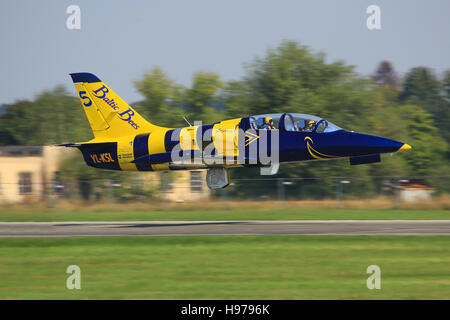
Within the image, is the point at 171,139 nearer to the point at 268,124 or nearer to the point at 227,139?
the point at 227,139

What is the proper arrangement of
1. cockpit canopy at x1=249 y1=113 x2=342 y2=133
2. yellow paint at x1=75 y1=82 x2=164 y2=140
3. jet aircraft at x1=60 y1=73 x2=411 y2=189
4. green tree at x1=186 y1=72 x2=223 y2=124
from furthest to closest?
green tree at x1=186 y1=72 x2=223 y2=124, yellow paint at x1=75 y1=82 x2=164 y2=140, cockpit canopy at x1=249 y1=113 x2=342 y2=133, jet aircraft at x1=60 y1=73 x2=411 y2=189

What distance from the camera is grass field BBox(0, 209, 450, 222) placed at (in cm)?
2877

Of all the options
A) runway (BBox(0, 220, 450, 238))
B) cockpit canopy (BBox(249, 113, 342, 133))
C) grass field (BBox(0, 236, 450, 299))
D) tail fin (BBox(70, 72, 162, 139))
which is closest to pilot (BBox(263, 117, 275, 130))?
cockpit canopy (BBox(249, 113, 342, 133))

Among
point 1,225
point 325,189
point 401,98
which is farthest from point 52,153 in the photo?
point 401,98

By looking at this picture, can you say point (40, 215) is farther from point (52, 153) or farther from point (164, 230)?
point (164, 230)

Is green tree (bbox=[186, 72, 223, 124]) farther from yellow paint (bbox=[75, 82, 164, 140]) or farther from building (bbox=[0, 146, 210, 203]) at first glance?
yellow paint (bbox=[75, 82, 164, 140])

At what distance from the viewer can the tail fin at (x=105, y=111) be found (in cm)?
2667

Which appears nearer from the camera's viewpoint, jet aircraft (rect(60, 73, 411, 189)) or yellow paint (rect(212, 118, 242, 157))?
jet aircraft (rect(60, 73, 411, 189))

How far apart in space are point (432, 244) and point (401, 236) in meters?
1.55

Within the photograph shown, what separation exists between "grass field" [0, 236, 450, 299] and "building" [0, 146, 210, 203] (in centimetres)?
1541

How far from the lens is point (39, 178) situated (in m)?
38.3

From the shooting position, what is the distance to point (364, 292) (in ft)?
41.9

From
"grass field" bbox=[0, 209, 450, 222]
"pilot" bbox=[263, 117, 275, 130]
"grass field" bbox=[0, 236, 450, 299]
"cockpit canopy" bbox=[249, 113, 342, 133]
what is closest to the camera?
"grass field" bbox=[0, 236, 450, 299]

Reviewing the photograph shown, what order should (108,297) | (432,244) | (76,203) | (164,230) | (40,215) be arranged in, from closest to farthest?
(108,297)
(432,244)
(164,230)
(40,215)
(76,203)
